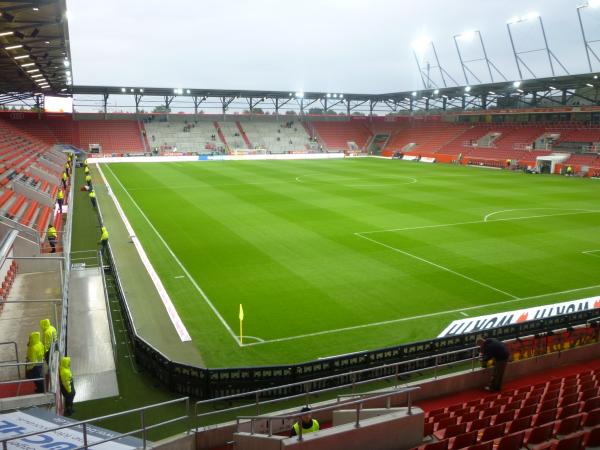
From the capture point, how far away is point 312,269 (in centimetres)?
1930

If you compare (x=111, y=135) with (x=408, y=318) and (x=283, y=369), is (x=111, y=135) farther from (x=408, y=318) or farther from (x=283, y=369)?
(x=283, y=369)

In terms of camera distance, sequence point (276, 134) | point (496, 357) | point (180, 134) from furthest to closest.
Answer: point (276, 134), point (180, 134), point (496, 357)

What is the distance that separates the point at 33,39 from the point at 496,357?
80.4 feet

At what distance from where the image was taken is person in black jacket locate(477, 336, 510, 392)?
10172 mm

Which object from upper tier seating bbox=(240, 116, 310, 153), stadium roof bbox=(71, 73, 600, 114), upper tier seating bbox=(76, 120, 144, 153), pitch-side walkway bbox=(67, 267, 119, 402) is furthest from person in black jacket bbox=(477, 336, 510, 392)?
upper tier seating bbox=(240, 116, 310, 153)

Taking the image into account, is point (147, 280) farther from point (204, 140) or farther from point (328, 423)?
point (204, 140)

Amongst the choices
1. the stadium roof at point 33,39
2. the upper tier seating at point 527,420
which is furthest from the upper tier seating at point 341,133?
the upper tier seating at point 527,420

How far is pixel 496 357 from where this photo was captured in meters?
10.2

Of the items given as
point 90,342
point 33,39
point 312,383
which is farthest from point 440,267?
point 33,39

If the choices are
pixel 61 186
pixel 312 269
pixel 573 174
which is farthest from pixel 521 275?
pixel 573 174

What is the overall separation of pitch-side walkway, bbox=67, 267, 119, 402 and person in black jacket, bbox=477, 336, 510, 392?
7985 mm

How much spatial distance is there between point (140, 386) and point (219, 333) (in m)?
3.16

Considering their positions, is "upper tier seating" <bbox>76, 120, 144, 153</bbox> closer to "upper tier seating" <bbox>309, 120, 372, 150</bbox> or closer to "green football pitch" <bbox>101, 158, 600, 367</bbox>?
"upper tier seating" <bbox>309, 120, 372, 150</bbox>

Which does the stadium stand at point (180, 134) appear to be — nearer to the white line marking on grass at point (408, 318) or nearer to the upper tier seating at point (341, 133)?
the upper tier seating at point (341, 133)
